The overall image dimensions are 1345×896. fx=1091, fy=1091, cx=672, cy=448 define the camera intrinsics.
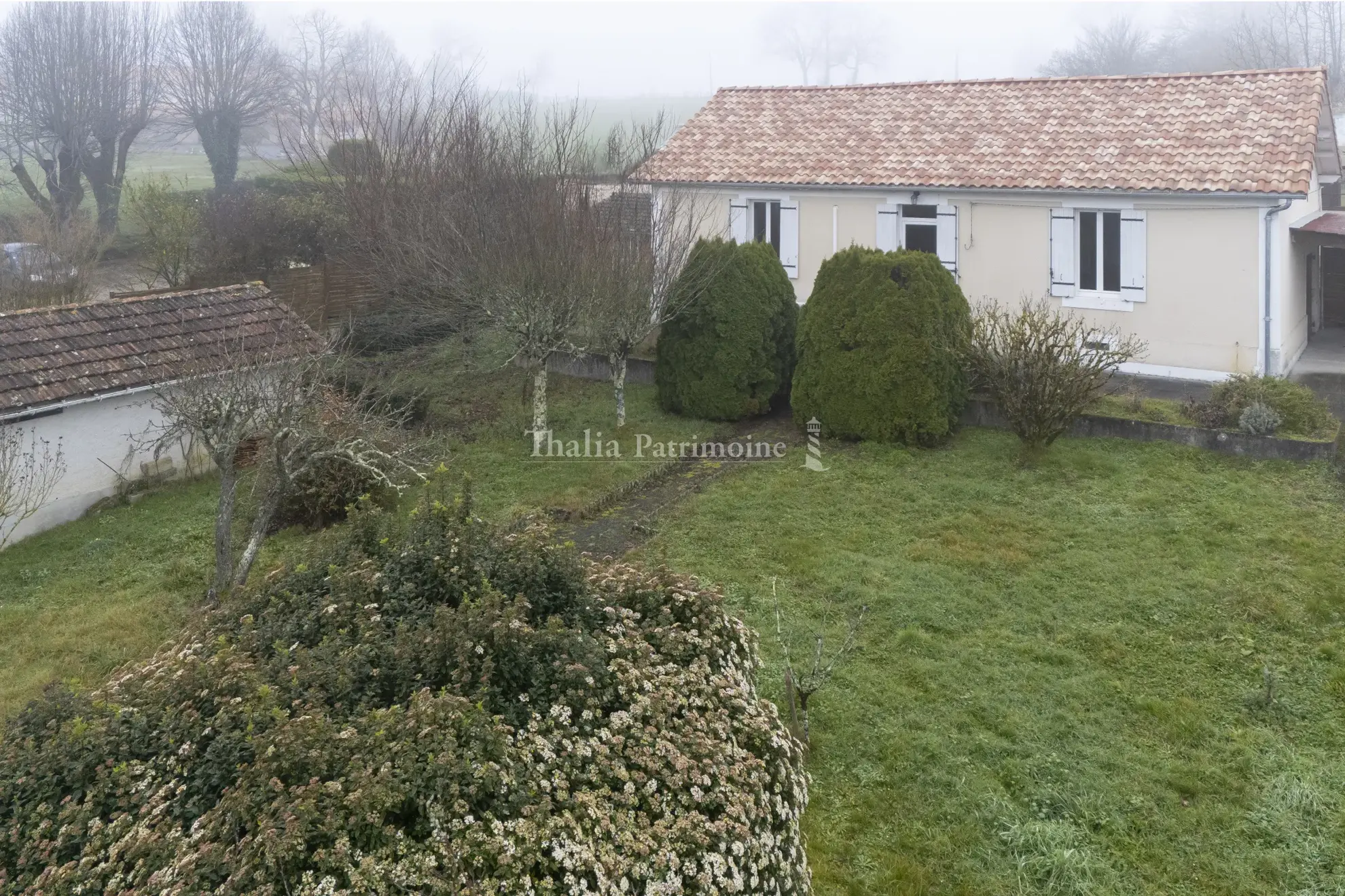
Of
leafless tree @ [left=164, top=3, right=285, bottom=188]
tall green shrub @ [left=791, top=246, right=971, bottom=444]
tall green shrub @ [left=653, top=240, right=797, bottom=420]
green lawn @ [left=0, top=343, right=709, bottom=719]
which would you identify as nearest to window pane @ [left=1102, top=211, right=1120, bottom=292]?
tall green shrub @ [left=791, top=246, right=971, bottom=444]

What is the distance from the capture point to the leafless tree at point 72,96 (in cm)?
3388

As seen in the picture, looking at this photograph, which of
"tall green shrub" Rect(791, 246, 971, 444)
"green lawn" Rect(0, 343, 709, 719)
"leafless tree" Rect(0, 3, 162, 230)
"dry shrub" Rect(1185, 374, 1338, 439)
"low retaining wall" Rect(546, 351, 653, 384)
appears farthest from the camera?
"leafless tree" Rect(0, 3, 162, 230)

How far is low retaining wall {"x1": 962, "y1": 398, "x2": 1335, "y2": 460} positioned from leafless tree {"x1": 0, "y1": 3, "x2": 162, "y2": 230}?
92.0ft

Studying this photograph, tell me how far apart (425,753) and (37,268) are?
683 inches

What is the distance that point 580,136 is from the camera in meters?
16.0

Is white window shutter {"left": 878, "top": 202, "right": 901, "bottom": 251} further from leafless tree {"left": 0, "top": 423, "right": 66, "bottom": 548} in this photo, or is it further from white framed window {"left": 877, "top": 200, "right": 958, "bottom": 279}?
leafless tree {"left": 0, "top": 423, "right": 66, "bottom": 548}

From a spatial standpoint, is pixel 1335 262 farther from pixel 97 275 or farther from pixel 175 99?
pixel 175 99

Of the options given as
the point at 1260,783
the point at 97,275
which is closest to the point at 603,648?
the point at 1260,783

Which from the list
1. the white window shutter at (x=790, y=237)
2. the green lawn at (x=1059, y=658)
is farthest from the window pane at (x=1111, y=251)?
the white window shutter at (x=790, y=237)

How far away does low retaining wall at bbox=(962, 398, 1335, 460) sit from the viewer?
12.2 meters

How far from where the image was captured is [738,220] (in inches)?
755

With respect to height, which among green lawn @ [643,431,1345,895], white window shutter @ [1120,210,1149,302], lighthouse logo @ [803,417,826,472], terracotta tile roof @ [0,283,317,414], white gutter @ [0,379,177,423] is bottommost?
green lawn @ [643,431,1345,895]

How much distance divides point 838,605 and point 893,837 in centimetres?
306

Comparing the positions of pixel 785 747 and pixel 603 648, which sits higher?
pixel 603 648
